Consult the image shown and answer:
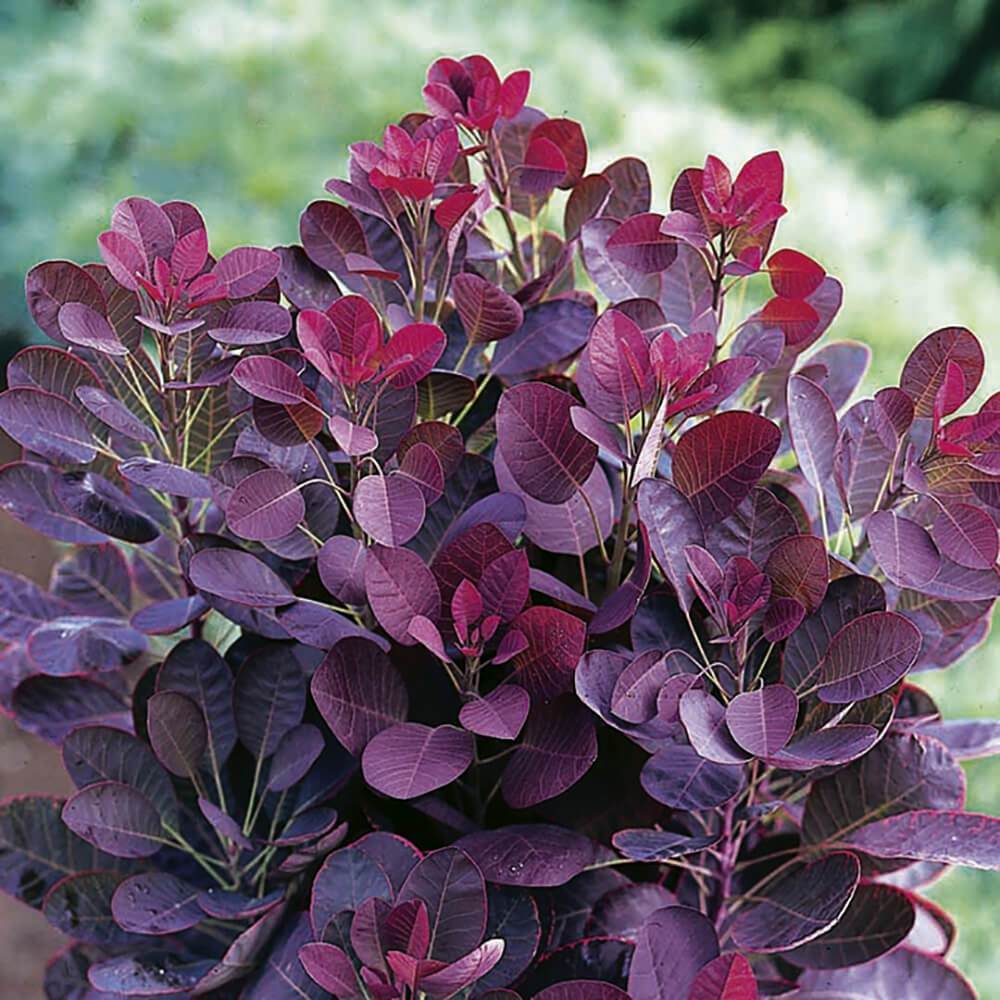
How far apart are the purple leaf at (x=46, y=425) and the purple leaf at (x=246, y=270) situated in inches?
3.7

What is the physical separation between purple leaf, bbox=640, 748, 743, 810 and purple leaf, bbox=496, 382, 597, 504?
0.12 meters

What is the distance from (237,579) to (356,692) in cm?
7

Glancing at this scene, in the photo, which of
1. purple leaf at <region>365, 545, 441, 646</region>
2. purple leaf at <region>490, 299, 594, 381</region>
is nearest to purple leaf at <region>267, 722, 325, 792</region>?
purple leaf at <region>365, 545, 441, 646</region>

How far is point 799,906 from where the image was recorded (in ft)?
1.84

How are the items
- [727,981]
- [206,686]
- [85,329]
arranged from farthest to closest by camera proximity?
[206,686] < [85,329] < [727,981]

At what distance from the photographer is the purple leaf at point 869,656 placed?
49 cm

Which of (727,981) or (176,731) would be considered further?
(176,731)

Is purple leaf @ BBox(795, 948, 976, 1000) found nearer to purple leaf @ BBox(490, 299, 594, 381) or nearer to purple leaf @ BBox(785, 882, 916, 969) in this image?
purple leaf @ BBox(785, 882, 916, 969)

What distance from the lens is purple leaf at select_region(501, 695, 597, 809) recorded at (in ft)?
1.70

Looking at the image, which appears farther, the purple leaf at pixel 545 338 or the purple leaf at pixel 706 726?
the purple leaf at pixel 545 338

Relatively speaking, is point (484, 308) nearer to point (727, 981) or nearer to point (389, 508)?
point (389, 508)

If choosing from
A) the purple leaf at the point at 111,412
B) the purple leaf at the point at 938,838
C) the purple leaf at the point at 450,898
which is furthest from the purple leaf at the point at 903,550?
the purple leaf at the point at 111,412

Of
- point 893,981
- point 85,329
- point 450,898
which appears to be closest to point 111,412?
point 85,329

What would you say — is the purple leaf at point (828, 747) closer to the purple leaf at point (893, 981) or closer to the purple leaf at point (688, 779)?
the purple leaf at point (688, 779)
